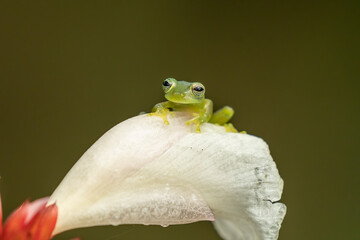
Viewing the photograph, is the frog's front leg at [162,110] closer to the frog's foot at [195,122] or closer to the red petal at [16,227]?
the frog's foot at [195,122]

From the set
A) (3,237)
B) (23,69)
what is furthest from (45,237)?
(23,69)

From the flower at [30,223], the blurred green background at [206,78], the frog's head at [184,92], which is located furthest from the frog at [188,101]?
the blurred green background at [206,78]

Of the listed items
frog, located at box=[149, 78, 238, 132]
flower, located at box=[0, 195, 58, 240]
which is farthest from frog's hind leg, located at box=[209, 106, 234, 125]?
flower, located at box=[0, 195, 58, 240]

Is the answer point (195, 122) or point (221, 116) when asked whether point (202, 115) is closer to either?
point (195, 122)

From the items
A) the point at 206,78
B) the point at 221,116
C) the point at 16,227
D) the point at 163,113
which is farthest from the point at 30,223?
the point at 206,78

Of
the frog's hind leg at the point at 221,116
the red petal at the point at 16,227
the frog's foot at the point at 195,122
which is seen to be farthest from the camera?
the frog's hind leg at the point at 221,116

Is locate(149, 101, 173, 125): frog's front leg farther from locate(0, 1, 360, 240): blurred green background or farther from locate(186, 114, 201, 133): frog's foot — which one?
locate(0, 1, 360, 240): blurred green background

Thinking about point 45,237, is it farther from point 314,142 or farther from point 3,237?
point 314,142
